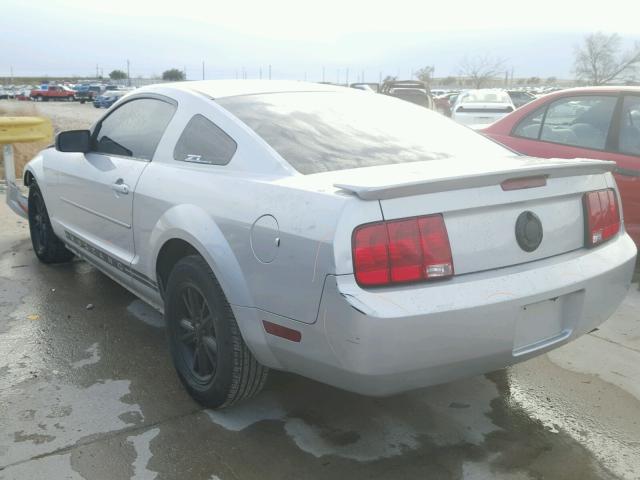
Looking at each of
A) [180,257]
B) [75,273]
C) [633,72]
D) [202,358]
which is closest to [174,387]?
[202,358]

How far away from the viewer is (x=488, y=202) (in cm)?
257

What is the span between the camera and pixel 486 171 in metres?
2.62

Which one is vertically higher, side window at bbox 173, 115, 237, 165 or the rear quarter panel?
side window at bbox 173, 115, 237, 165

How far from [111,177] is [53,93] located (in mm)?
66590

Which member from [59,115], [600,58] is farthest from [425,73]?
[59,115]

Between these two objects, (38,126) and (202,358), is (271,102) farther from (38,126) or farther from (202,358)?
(38,126)

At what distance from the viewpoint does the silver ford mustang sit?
240cm

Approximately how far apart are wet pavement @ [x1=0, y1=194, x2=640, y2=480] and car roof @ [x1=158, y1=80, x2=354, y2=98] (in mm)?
1526

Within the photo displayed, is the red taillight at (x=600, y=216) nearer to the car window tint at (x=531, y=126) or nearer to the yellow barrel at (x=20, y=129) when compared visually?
the car window tint at (x=531, y=126)

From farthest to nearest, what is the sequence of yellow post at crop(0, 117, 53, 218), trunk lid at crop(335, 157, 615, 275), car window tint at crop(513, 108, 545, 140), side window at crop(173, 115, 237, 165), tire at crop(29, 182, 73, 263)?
yellow post at crop(0, 117, 53, 218) < car window tint at crop(513, 108, 545, 140) < tire at crop(29, 182, 73, 263) < side window at crop(173, 115, 237, 165) < trunk lid at crop(335, 157, 615, 275)

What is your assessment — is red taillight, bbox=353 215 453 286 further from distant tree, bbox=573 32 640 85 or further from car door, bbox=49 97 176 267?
distant tree, bbox=573 32 640 85

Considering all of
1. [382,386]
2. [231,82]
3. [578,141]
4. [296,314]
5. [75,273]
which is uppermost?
[231,82]

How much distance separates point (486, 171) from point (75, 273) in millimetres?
3921

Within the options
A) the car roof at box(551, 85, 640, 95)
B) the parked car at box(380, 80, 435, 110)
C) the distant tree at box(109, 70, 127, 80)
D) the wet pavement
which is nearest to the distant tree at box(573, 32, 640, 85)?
the parked car at box(380, 80, 435, 110)
